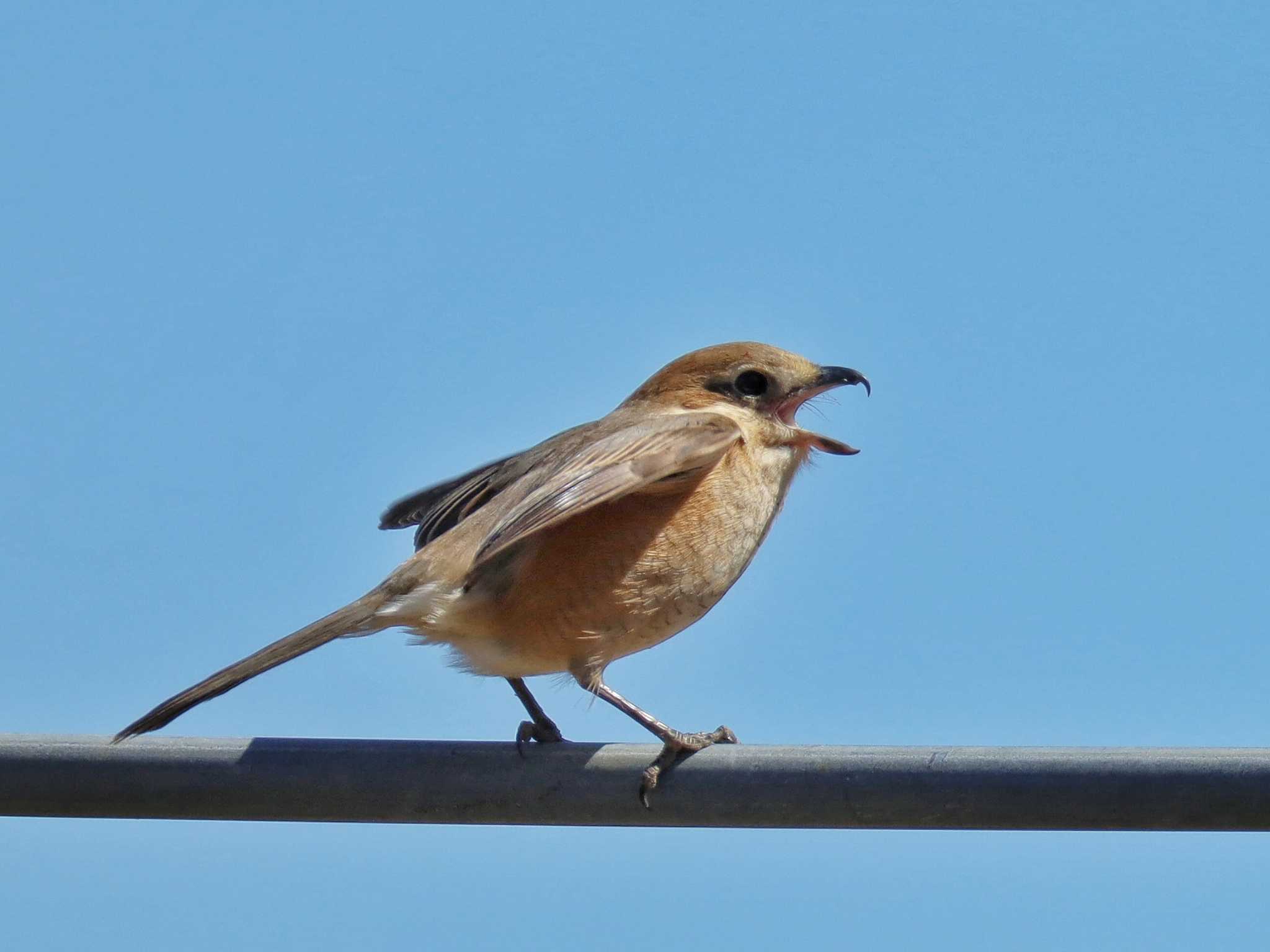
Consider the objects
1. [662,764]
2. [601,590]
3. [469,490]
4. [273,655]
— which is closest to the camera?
[662,764]

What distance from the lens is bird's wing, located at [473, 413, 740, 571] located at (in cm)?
530

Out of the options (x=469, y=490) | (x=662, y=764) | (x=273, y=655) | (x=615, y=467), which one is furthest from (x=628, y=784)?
(x=469, y=490)

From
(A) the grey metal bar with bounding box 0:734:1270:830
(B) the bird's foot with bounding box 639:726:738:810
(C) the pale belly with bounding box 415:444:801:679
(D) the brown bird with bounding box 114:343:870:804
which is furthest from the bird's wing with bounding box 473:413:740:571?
(A) the grey metal bar with bounding box 0:734:1270:830

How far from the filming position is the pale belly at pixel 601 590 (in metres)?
5.53

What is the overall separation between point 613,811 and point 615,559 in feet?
6.34

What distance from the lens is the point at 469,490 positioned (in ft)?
21.6

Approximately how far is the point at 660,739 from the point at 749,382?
6.29 feet

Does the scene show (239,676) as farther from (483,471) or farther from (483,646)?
(483,471)

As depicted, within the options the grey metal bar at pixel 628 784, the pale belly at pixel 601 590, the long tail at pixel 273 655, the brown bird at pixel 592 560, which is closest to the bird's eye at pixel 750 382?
the brown bird at pixel 592 560

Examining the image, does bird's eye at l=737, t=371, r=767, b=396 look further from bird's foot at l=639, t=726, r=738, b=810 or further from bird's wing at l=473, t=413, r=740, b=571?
bird's foot at l=639, t=726, r=738, b=810

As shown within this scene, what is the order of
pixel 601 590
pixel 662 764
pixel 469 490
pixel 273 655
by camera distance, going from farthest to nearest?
pixel 469 490 → pixel 601 590 → pixel 273 655 → pixel 662 764

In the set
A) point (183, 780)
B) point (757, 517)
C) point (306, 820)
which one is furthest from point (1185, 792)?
point (757, 517)

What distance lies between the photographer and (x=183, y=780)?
11.7 feet

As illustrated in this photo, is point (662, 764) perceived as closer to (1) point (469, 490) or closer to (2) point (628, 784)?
(2) point (628, 784)
